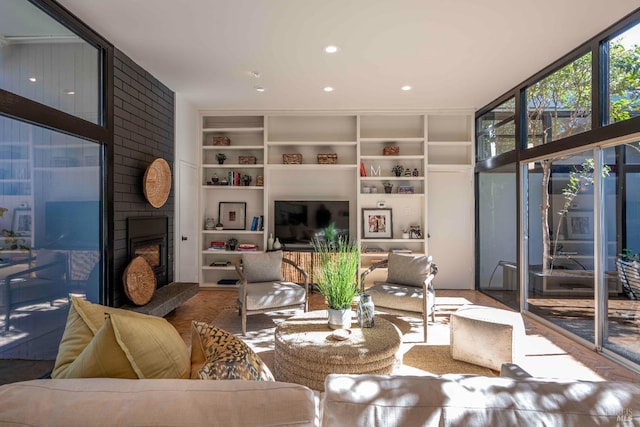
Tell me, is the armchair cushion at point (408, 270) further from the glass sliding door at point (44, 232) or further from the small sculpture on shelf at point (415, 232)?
the glass sliding door at point (44, 232)

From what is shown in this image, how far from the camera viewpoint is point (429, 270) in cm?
392

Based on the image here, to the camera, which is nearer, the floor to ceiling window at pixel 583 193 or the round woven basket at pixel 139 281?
the floor to ceiling window at pixel 583 193

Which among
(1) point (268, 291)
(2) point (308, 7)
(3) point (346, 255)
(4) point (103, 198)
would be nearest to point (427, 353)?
(3) point (346, 255)

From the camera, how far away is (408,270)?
396cm

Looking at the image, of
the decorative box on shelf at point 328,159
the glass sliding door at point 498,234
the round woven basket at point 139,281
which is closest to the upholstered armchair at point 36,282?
the round woven basket at point 139,281

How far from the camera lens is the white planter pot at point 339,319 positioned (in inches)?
106

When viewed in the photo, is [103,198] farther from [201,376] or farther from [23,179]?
[201,376]

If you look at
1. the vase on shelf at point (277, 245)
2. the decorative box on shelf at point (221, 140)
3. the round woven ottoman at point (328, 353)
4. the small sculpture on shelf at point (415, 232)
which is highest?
the decorative box on shelf at point (221, 140)

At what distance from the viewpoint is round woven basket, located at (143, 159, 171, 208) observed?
4047 millimetres

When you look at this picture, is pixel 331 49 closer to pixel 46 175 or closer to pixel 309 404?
pixel 46 175

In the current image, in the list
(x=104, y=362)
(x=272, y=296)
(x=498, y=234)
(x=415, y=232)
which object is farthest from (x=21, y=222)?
(x=498, y=234)

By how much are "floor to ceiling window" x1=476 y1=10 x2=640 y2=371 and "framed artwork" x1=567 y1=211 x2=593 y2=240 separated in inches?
0.4

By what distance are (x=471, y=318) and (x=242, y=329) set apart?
2196 mm

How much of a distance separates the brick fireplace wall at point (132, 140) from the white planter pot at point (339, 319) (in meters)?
2.29
